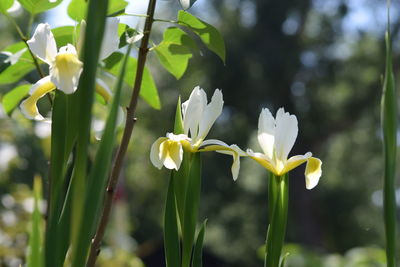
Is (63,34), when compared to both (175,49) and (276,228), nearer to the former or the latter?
(175,49)

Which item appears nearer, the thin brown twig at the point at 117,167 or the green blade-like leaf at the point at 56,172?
the green blade-like leaf at the point at 56,172

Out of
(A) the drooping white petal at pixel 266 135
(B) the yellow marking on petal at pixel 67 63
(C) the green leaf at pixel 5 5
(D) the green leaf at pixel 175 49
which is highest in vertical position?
(C) the green leaf at pixel 5 5

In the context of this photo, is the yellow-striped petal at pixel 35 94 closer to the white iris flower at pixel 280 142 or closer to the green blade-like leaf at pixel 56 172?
the green blade-like leaf at pixel 56 172

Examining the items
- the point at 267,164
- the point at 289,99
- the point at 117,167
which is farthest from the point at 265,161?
the point at 289,99

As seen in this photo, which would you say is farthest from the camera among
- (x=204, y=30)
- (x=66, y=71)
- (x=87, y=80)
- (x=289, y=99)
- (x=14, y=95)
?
(x=289, y=99)

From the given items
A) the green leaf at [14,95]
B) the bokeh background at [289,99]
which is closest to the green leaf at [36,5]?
the green leaf at [14,95]

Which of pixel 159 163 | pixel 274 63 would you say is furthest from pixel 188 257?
pixel 274 63
